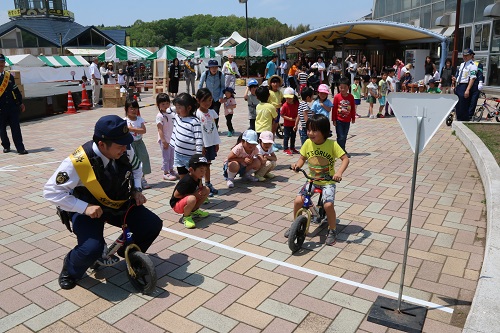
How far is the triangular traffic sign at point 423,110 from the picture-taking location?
3.03 m

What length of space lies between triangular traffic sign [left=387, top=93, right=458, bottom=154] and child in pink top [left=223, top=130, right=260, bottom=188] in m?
3.33

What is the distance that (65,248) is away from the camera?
4516 millimetres

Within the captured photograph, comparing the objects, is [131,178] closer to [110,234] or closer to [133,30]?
[110,234]

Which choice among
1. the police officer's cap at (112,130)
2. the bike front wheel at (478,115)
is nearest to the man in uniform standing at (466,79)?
the bike front wheel at (478,115)

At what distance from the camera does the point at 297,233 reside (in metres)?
4.26

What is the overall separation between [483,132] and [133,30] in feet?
497

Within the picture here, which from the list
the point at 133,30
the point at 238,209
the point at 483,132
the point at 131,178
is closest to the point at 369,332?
the point at 131,178

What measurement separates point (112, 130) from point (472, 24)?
19685 millimetres

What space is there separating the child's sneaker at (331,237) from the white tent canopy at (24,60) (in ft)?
100

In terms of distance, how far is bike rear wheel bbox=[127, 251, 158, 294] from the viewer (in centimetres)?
344

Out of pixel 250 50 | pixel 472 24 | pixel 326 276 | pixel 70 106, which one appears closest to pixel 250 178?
pixel 326 276

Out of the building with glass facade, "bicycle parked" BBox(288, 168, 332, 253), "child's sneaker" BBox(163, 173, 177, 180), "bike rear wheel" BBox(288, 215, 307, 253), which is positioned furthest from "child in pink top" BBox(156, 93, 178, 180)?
the building with glass facade

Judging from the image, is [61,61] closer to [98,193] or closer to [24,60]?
[24,60]

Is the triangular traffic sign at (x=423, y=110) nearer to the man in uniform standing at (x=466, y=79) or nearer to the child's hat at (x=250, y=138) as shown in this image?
the child's hat at (x=250, y=138)
